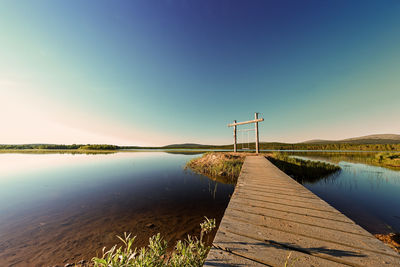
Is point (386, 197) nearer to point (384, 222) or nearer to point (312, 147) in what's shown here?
point (384, 222)

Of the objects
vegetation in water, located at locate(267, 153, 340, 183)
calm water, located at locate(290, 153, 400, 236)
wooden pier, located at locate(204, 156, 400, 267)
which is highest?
Answer: wooden pier, located at locate(204, 156, 400, 267)

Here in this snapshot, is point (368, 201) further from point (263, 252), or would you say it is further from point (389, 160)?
point (389, 160)

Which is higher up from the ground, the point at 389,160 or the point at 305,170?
the point at 389,160

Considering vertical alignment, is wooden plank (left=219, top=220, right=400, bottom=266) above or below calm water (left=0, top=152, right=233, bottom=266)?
above

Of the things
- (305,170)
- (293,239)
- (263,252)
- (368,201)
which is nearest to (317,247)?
(293,239)

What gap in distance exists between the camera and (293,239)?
2008 millimetres

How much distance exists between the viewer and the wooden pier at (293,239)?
1.64m

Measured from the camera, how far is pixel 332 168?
13320 mm

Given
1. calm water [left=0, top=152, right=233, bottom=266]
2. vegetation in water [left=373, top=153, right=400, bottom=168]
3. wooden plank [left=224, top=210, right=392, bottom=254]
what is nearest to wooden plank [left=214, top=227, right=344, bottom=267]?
wooden plank [left=224, top=210, right=392, bottom=254]

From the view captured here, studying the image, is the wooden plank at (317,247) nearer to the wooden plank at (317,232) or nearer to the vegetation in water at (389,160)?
the wooden plank at (317,232)

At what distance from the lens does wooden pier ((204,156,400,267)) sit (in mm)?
1643

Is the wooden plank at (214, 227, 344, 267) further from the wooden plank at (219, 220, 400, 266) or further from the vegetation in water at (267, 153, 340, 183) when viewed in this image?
the vegetation in water at (267, 153, 340, 183)

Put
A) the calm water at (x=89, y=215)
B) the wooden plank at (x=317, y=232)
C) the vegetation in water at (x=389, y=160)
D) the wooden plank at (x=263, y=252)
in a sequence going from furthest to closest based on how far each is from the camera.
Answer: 1. the vegetation in water at (x=389, y=160)
2. the calm water at (x=89, y=215)
3. the wooden plank at (x=317, y=232)
4. the wooden plank at (x=263, y=252)

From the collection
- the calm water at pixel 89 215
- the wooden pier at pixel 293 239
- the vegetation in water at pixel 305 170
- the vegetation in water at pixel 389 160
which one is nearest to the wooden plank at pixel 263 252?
the wooden pier at pixel 293 239
